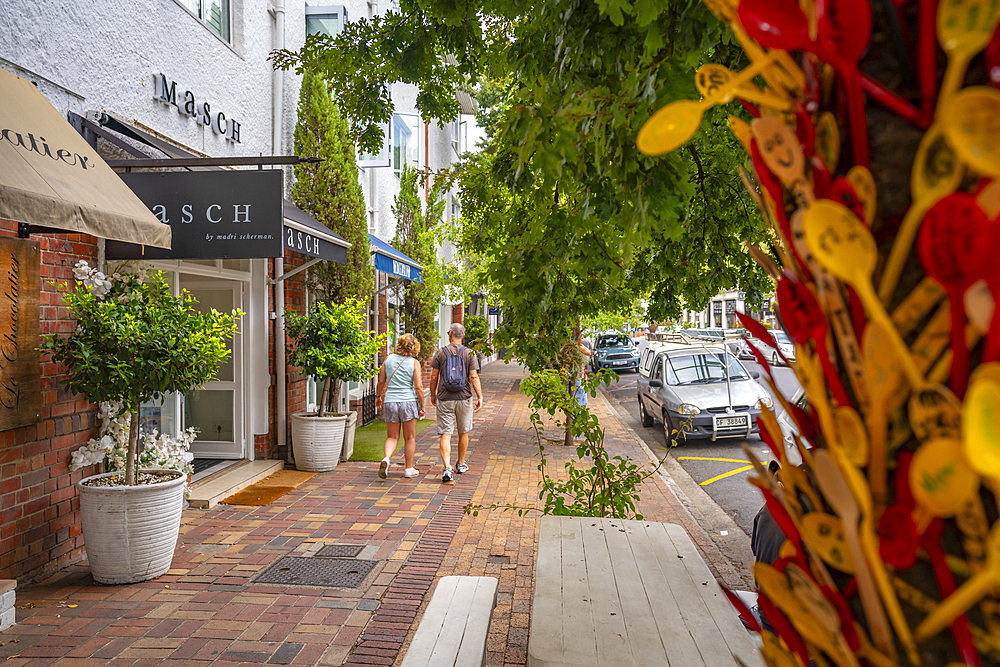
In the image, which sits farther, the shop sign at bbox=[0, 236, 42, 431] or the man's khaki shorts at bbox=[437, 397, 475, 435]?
the man's khaki shorts at bbox=[437, 397, 475, 435]

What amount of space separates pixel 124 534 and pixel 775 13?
5.25 m

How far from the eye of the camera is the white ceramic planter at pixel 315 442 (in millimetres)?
8188

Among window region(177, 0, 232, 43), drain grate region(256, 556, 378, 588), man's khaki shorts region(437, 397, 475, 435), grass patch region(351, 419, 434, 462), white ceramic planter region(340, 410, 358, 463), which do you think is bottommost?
drain grate region(256, 556, 378, 588)

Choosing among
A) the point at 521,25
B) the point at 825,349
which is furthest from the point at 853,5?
the point at 521,25

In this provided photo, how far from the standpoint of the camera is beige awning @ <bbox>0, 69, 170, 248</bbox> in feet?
11.6

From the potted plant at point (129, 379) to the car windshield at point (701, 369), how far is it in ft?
29.5

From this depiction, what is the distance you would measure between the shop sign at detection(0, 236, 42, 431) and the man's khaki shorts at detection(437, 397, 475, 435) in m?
4.34

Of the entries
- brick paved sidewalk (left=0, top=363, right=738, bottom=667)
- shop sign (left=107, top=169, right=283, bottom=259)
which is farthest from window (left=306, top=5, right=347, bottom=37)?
brick paved sidewalk (left=0, top=363, right=738, bottom=667)

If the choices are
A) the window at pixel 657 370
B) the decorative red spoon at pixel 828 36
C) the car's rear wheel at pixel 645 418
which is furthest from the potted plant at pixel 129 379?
the car's rear wheel at pixel 645 418

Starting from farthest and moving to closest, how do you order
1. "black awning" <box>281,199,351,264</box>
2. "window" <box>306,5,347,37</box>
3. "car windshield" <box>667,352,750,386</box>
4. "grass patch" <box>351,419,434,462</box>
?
"car windshield" <box>667,352,750,386</box>
"window" <box>306,5,347,37</box>
"grass patch" <box>351,419,434,462</box>
"black awning" <box>281,199,351,264</box>

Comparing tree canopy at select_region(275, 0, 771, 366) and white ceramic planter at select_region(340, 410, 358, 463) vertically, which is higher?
tree canopy at select_region(275, 0, 771, 366)

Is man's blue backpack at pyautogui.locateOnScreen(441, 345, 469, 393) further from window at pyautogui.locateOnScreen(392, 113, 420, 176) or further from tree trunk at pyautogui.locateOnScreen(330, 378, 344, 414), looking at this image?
window at pyautogui.locateOnScreen(392, 113, 420, 176)

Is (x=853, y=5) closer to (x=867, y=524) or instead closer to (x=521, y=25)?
(x=867, y=524)

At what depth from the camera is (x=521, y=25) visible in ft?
11.3
